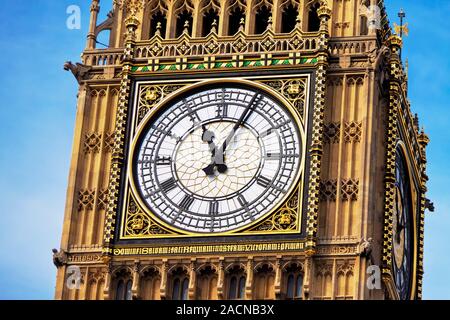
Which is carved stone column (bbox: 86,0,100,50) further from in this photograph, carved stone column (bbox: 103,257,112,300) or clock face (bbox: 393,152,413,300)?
clock face (bbox: 393,152,413,300)

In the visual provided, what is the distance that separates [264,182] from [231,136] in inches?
49.2

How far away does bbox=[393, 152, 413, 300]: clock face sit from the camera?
52.9 meters

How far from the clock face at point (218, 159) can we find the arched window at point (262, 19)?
2096 mm

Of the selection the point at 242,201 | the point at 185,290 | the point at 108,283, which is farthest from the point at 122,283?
the point at 242,201

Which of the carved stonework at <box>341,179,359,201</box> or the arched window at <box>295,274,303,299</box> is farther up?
the carved stonework at <box>341,179,359,201</box>

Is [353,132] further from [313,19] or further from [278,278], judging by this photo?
[278,278]

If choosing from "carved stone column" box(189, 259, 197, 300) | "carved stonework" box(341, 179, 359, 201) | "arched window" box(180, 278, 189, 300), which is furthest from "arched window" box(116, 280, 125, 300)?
"carved stonework" box(341, 179, 359, 201)

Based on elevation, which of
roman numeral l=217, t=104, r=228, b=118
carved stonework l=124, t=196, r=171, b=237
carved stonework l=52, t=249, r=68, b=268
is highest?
roman numeral l=217, t=104, r=228, b=118

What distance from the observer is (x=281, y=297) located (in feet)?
163

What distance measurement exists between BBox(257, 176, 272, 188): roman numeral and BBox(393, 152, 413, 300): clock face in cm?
326

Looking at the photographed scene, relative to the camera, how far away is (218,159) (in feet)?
169

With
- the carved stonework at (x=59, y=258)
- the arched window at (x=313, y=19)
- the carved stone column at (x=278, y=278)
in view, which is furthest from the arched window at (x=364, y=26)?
the carved stonework at (x=59, y=258)

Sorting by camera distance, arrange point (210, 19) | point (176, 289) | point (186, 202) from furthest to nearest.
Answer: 1. point (210, 19)
2. point (186, 202)
3. point (176, 289)

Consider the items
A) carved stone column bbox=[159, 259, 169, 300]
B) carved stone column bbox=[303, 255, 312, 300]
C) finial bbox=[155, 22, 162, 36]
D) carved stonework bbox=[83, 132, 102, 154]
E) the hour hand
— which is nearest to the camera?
carved stone column bbox=[303, 255, 312, 300]
